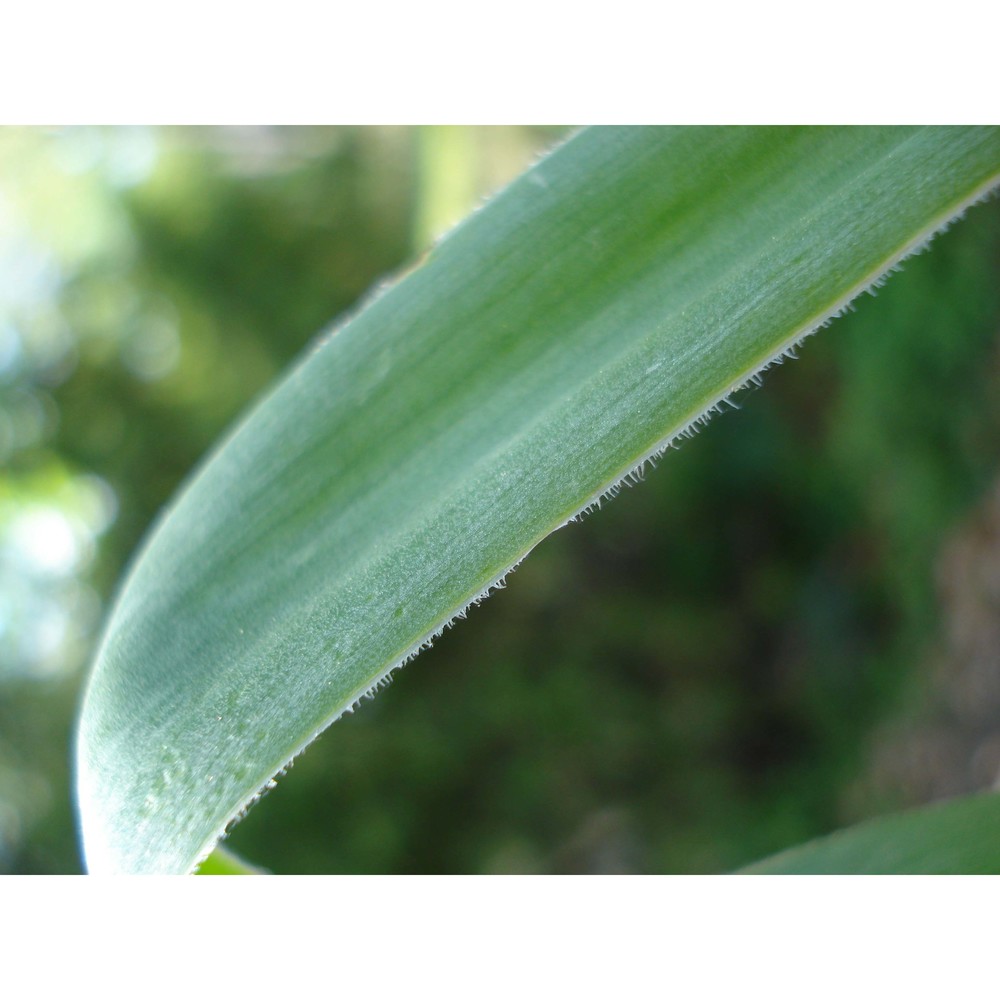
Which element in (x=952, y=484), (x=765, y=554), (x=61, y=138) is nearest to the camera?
(x=952, y=484)

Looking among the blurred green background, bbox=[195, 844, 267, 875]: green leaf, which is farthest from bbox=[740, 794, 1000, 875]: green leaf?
the blurred green background

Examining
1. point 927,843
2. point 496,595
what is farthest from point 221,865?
point 496,595

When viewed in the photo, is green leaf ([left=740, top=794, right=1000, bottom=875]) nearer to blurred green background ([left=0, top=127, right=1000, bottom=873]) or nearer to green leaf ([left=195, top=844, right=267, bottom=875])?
green leaf ([left=195, top=844, right=267, bottom=875])

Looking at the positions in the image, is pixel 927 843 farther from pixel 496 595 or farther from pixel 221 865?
pixel 496 595
